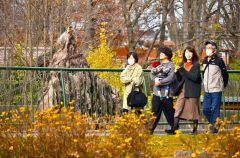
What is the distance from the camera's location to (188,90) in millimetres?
15406

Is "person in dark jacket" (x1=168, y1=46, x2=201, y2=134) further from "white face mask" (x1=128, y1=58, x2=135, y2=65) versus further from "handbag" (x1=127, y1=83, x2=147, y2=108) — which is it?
"white face mask" (x1=128, y1=58, x2=135, y2=65)

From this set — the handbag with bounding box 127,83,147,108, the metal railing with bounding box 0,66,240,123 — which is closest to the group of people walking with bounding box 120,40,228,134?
the handbag with bounding box 127,83,147,108

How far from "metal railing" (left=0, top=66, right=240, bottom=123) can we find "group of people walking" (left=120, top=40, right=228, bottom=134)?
1842 mm

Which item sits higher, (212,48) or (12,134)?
(212,48)

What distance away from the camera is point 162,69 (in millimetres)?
15344

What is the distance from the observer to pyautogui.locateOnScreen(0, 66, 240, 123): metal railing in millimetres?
16547

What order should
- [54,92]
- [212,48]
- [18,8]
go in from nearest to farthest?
[212,48] < [54,92] < [18,8]

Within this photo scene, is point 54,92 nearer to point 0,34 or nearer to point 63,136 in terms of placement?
point 63,136

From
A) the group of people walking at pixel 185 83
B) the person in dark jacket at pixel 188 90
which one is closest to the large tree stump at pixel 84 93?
the group of people walking at pixel 185 83

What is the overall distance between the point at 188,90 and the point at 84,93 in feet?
10.1

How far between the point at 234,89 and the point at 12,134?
7.65 m

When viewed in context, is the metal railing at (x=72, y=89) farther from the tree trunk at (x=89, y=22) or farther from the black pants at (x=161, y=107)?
the tree trunk at (x=89, y=22)

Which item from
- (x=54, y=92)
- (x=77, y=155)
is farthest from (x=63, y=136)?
(x=54, y=92)

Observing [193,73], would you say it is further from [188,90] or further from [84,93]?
[84,93]
